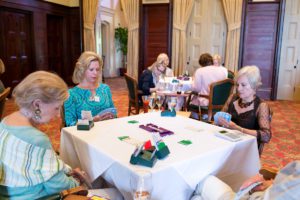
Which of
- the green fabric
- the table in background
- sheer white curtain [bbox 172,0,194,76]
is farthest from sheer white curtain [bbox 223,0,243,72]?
the green fabric

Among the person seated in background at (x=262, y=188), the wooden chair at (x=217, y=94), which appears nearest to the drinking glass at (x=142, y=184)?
the person seated in background at (x=262, y=188)

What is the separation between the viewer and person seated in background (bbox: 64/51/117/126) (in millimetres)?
2604

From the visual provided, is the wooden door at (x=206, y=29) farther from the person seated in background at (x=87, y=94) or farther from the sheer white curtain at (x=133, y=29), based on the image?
the person seated in background at (x=87, y=94)

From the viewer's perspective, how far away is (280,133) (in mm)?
4664

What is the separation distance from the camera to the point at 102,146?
1.71m

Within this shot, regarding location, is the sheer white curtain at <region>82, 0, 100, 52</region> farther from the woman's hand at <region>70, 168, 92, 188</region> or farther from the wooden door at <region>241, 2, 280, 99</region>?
the woman's hand at <region>70, 168, 92, 188</region>

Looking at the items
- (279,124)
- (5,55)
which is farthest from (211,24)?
(5,55)

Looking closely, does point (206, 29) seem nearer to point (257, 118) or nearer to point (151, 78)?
point (151, 78)

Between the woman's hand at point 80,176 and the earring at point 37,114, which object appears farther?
the woman's hand at point 80,176

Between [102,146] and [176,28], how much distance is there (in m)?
6.52

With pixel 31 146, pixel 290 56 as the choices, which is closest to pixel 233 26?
pixel 290 56

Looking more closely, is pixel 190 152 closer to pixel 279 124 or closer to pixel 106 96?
pixel 106 96

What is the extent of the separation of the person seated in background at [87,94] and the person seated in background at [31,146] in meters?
1.13

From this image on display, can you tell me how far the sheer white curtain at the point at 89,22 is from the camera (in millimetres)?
8617
